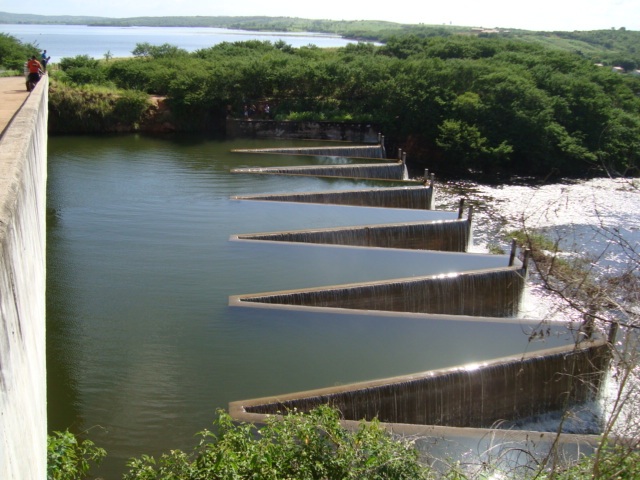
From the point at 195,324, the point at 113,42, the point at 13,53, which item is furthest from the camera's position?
the point at 113,42

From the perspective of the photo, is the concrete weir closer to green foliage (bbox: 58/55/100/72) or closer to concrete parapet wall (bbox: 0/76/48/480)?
concrete parapet wall (bbox: 0/76/48/480)

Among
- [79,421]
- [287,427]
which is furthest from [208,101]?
[287,427]

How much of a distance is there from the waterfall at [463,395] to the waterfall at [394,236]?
22.6 ft

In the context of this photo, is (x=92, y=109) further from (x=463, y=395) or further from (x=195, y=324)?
(x=463, y=395)

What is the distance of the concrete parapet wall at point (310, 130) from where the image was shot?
3225cm

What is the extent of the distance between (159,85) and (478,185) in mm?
19140

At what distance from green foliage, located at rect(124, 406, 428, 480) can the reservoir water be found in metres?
2.60

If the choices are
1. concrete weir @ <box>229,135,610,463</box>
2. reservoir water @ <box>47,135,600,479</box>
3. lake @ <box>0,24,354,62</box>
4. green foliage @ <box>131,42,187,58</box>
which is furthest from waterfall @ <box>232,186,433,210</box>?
lake @ <box>0,24,354,62</box>

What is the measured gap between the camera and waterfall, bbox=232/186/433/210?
2069 cm

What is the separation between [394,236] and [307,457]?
11.3 metres

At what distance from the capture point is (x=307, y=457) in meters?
6.23

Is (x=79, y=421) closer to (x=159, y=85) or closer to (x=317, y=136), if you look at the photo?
(x=317, y=136)

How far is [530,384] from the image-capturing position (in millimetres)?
10570

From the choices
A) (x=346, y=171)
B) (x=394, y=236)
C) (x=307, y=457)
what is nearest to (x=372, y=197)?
(x=346, y=171)
